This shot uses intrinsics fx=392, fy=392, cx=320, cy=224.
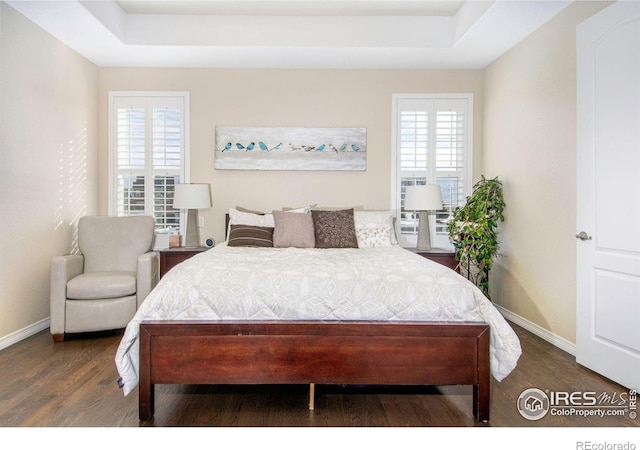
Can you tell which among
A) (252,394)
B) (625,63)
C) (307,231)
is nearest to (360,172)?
(307,231)

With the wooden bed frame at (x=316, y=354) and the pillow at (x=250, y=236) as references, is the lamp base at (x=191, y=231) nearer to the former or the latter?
the pillow at (x=250, y=236)

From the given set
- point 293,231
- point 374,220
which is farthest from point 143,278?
point 374,220

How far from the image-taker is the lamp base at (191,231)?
13.4 feet

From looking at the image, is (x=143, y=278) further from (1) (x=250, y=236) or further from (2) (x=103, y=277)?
(1) (x=250, y=236)

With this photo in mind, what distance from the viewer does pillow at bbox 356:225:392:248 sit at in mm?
3676

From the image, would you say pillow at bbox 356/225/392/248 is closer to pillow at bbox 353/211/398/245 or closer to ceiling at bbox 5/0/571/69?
pillow at bbox 353/211/398/245

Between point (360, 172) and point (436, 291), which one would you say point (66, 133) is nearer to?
point (360, 172)

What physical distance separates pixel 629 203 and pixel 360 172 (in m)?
2.55

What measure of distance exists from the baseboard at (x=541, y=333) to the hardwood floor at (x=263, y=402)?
0.85 ft

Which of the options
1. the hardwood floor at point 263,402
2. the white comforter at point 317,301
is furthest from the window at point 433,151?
the white comforter at point 317,301

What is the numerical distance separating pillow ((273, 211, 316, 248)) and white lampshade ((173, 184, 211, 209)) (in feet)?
2.96

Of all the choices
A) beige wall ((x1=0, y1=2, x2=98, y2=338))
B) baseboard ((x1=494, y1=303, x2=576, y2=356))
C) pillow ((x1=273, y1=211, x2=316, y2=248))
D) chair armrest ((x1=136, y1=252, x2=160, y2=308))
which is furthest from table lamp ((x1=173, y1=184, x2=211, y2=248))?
baseboard ((x1=494, y1=303, x2=576, y2=356))

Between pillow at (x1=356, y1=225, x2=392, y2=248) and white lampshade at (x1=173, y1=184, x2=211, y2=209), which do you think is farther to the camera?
white lampshade at (x1=173, y1=184, x2=211, y2=209)

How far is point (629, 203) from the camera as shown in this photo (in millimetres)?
2355
